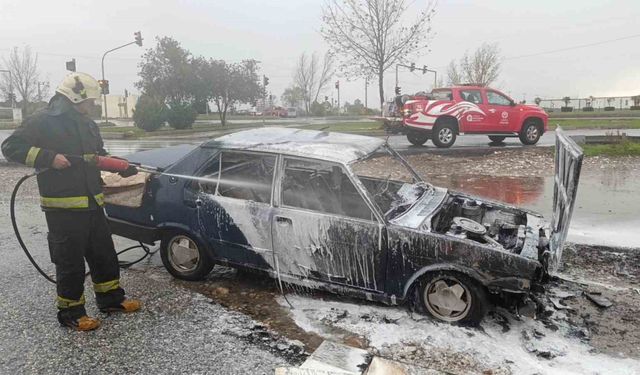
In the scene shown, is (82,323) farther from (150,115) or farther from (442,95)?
(150,115)

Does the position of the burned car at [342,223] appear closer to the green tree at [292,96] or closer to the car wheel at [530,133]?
the car wheel at [530,133]

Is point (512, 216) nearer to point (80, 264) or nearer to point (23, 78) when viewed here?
point (80, 264)

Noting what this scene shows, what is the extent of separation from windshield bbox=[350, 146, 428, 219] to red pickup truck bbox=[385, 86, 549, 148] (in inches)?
363

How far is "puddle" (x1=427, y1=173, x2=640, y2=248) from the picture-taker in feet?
21.2

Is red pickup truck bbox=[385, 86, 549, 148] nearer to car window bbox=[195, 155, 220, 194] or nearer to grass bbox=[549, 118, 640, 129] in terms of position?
grass bbox=[549, 118, 640, 129]

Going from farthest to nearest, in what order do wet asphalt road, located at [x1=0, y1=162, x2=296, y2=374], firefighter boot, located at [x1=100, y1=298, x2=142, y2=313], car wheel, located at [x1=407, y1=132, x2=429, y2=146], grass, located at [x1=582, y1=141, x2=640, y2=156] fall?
car wheel, located at [x1=407, y1=132, x2=429, y2=146] → grass, located at [x1=582, y1=141, x2=640, y2=156] → firefighter boot, located at [x1=100, y1=298, x2=142, y2=313] → wet asphalt road, located at [x1=0, y1=162, x2=296, y2=374]

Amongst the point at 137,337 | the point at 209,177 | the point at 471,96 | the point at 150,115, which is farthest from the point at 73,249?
the point at 150,115

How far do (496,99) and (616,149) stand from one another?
340 cm

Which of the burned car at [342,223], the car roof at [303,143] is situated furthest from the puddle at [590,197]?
the car roof at [303,143]

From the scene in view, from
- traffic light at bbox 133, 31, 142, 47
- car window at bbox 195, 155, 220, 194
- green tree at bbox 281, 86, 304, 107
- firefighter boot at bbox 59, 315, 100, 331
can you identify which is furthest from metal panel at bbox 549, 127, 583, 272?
green tree at bbox 281, 86, 304, 107

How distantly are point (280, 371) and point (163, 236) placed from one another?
217cm

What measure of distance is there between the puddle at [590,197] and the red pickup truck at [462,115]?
12.1ft

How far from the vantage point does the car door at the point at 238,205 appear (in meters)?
4.33

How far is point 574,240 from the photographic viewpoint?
20.2 feet
